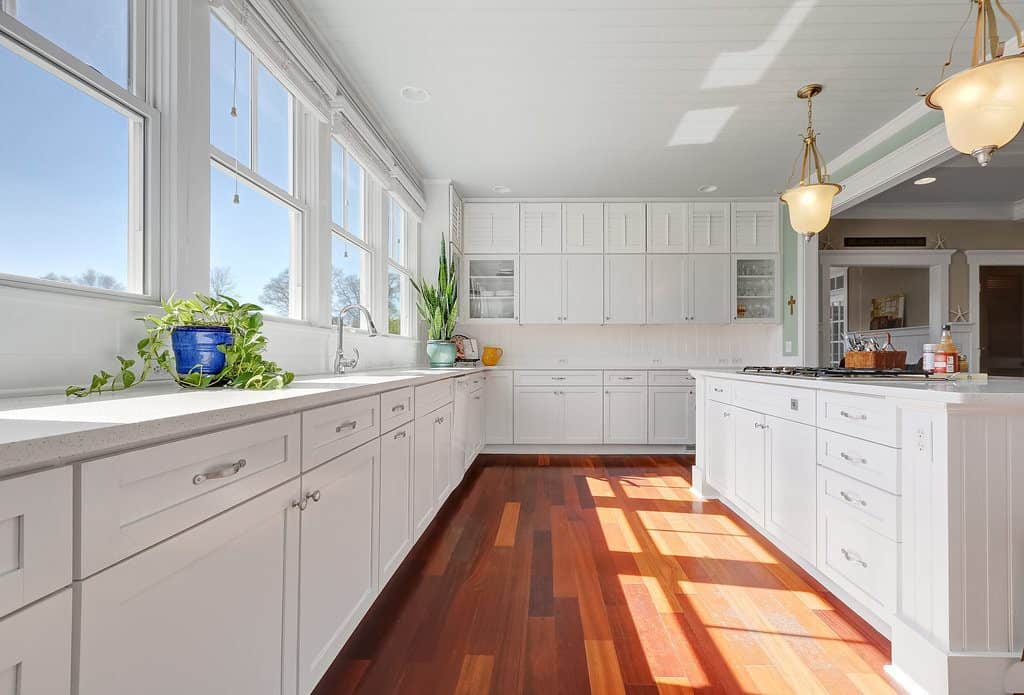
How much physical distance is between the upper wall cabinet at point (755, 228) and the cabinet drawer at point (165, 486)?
16.8 feet

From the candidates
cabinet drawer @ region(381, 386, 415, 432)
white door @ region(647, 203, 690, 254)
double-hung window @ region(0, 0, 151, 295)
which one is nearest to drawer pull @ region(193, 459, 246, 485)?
double-hung window @ region(0, 0, 151, 295)

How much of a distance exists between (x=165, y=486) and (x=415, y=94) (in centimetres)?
287

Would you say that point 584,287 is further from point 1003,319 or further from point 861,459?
point 1003,319

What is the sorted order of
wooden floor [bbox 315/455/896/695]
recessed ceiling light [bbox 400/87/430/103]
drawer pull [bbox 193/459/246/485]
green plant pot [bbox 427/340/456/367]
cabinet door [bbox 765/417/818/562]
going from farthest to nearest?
green plant pot [bbox 427/340/456/367] → recessed ceiling light [bbox 400/87/430/103] → cabinet door [bbox 765/417/818/562] → wooden floor [bbox 315/455/896/695] → drawer pull [bbox 193/459/246/485]

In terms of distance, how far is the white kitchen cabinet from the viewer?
4.03 ft

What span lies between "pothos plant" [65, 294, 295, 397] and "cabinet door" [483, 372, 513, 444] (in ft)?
11.5

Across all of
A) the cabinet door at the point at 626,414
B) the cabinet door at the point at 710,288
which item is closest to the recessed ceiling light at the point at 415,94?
the cabinet door at the point at 626,414

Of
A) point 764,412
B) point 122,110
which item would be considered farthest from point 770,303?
point 122,110

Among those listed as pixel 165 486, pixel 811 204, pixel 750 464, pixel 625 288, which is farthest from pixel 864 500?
pixel 625 288

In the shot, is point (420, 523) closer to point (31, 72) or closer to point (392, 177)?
point (31, 72)

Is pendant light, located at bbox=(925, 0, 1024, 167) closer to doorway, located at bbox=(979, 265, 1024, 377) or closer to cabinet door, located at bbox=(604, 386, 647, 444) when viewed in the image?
cabinet door, located at bbox=(604, 386, 647, 444)

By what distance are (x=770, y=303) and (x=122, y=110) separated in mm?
5314

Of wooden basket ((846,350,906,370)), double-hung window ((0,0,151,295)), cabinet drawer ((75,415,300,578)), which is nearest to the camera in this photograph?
cabinet drawer ((75,415,300,578))

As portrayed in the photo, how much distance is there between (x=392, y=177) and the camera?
3.62m
